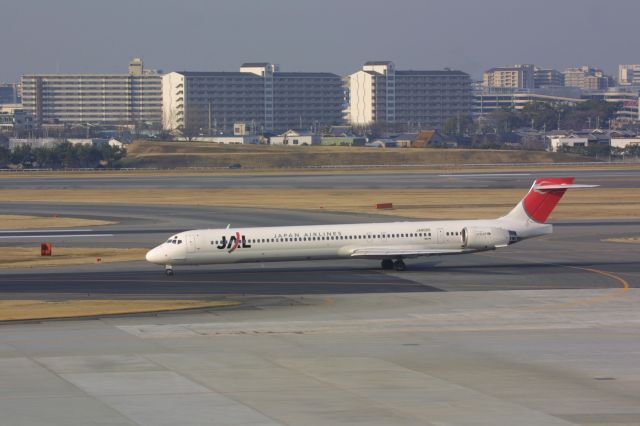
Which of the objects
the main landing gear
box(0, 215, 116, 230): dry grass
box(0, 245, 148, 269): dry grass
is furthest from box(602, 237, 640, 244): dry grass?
box(0, 215, 116, 230): dry grass

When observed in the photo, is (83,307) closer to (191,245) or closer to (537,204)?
(191,245)

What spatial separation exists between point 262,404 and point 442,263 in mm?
Answer: 38070

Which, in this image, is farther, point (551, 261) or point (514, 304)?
point (551, 261)

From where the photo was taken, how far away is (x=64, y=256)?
247 feet

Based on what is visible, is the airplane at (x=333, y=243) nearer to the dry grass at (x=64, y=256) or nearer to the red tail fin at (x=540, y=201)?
the red tail fin at (x=540, y=201)

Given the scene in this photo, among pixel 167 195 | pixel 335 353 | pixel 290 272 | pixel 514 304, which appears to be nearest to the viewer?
pixel 335 353

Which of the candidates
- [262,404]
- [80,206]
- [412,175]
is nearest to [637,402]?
[262,404]

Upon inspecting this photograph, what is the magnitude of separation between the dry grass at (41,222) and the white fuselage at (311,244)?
3679 centimetres

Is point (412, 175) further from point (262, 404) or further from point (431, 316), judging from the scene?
point (262, 404)

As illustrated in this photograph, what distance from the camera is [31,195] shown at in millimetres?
138375

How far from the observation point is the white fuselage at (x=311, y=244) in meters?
63.7

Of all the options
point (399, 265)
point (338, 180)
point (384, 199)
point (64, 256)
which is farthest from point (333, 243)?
point (338, 180)

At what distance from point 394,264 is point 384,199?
5701 cm

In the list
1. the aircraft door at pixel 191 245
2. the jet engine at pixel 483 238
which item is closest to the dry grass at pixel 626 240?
the jet engine at pixel 483 238
